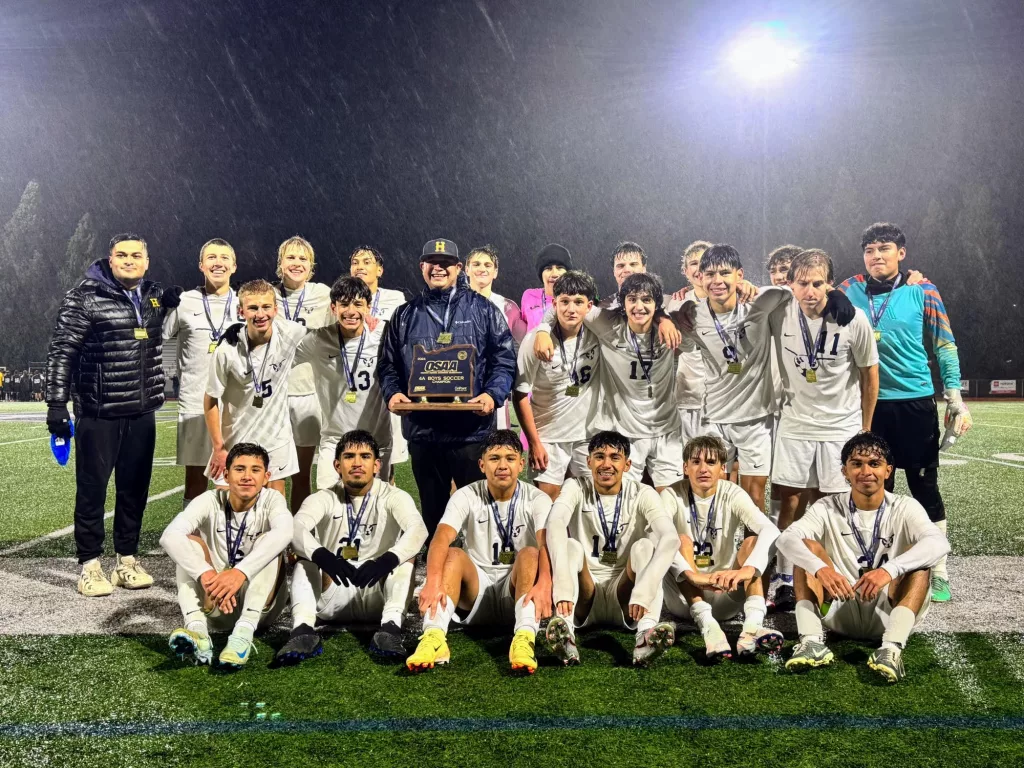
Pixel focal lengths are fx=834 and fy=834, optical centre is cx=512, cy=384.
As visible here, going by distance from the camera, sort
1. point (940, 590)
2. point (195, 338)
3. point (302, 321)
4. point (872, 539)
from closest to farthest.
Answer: point (872, 539), point (940, 590), point (195, 338), point (302, 321)

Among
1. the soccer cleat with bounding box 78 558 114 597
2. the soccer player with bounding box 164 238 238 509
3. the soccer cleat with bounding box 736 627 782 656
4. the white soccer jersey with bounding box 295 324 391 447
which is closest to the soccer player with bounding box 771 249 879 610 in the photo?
the soccer cleat with bounding box 736 627 782 656

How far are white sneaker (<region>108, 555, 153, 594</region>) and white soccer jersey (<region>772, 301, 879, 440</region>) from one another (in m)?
3.70

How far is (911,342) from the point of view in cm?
472

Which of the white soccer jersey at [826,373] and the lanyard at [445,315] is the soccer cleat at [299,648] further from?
the white soccer jersey at [826,373]

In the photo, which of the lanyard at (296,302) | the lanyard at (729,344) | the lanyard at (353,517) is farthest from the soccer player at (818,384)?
the lanyard at (296,302)

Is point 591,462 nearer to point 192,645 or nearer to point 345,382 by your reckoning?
point 345,382

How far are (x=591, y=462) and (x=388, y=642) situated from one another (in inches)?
47.4

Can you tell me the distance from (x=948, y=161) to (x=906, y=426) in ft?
114

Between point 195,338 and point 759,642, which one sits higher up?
point 195,338

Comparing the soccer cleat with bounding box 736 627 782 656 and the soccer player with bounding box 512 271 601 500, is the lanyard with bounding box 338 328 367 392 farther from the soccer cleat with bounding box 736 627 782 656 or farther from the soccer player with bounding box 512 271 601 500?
the soccer cleat with bounding box 736 627 782 656

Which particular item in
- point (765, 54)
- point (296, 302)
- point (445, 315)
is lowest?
point (445, 315)

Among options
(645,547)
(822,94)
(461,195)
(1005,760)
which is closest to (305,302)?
(645,547)

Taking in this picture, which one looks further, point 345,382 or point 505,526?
point 345,382

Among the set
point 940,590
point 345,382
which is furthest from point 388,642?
point 940,590
